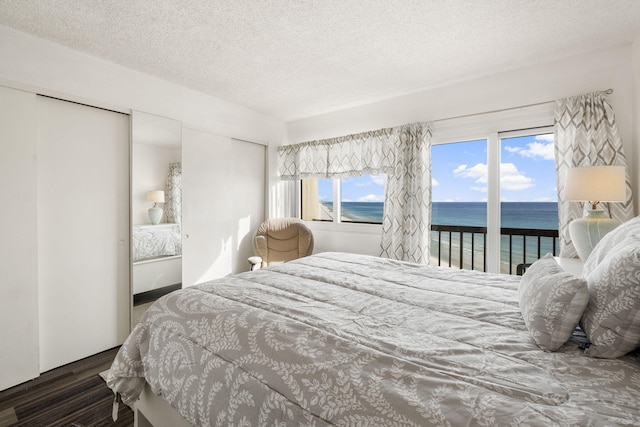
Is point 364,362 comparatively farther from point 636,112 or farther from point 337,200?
point 337,200

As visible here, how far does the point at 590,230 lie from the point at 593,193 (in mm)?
251

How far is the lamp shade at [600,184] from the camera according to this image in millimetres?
1959

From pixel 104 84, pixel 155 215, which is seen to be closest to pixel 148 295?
pixel 155 215

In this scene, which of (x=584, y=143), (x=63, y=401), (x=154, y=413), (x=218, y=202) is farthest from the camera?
(x=218, y=202)

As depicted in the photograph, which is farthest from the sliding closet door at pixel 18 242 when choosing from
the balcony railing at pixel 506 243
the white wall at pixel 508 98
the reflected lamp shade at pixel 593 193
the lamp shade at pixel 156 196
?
the reflected lamp shade at pixel 593 193

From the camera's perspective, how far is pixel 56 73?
2.33 meters

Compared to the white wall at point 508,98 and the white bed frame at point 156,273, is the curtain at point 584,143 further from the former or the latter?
the white bed frame at point 156,273

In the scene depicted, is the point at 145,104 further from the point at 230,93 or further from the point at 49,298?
the point at 49,298

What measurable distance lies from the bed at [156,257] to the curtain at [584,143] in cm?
357

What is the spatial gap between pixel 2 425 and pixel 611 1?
4.52 m

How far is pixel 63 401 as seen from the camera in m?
1.97

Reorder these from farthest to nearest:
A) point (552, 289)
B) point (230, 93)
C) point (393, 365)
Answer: point (230, 93)
point (552, 289)
point (393, 365)

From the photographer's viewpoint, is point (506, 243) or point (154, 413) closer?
point (154, 413)

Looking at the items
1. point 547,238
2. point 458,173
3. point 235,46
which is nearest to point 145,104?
point 235,46
